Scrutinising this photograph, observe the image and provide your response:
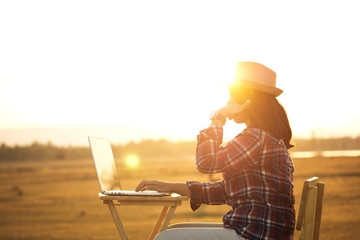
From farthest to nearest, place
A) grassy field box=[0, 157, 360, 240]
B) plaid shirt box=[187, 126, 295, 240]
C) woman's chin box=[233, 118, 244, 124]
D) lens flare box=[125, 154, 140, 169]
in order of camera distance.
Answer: lens flare box=[125, 154, 140, 169] → grassy field box=[0, 157, 360, 240] → woman's chin box=[233, 118, 244, 124] → plaid shirt box=[187, 126, 295, 240]

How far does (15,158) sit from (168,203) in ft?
256

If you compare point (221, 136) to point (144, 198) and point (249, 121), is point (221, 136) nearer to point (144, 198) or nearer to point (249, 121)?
point (249, 121)

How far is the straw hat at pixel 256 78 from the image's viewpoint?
3150 mm

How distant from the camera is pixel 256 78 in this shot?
3186mm

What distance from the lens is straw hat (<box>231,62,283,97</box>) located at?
3150 mm

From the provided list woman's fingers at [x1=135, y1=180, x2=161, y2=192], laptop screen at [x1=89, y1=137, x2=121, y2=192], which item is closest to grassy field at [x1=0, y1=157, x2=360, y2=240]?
laptop screen at [x1=89, y1=137, x2=121, y2=192]

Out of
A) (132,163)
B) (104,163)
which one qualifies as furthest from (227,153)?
(132,163)

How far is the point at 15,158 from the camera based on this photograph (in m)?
78.2

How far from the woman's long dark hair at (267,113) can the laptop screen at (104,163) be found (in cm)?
100

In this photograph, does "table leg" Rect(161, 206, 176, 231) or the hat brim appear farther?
"table leg" Rect(161, 206, 176, 231)

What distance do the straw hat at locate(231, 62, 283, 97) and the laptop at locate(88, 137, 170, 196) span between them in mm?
837

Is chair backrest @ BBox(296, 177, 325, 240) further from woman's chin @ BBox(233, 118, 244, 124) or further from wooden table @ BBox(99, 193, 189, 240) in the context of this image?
wooden table @ BBox(99, 193, 189, 240)

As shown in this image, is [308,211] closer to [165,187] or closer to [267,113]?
[267,113]

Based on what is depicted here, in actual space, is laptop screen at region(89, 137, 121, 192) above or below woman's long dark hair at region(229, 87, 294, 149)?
below
